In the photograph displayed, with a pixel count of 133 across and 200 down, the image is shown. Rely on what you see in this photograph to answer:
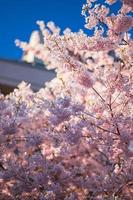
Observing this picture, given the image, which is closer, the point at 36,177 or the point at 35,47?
the point at 36,177

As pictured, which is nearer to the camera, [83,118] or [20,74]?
[83,118]

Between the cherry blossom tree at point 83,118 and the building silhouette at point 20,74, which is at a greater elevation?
the building silhouette at point 20,74

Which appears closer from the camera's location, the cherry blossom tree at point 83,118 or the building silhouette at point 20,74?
the cherry blossom tree at point 83,118

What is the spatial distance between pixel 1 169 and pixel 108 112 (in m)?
2.66

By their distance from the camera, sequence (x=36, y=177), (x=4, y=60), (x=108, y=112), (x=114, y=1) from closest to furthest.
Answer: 1. (x=114, y=1)
2. (x=108, y=112)
3. (x=36, y=177)
4. (x=4, y=60)

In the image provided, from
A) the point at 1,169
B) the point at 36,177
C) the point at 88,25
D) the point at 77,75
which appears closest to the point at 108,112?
the point at 77,75

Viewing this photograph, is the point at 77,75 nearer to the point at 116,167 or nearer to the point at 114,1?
the point at 114,1

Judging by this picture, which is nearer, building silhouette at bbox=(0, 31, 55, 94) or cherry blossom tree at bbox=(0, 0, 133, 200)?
cherry blossom tree at bbox=(0, 0, 133, 200)

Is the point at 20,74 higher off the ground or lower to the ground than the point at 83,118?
higher

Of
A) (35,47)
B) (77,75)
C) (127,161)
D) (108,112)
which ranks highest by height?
(35,47)

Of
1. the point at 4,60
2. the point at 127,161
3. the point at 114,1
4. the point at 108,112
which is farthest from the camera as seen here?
the point at 4,60

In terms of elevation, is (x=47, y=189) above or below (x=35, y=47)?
below

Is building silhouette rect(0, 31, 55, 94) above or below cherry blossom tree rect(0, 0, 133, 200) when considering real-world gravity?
above

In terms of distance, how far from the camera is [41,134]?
28.3 feet
